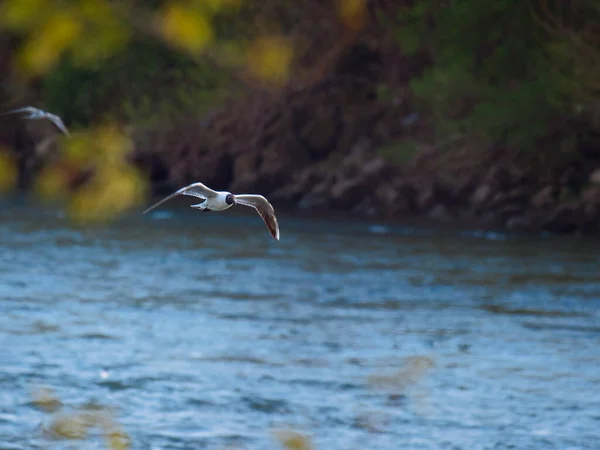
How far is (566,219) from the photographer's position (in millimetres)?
30906

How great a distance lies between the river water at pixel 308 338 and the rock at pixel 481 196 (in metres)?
2.75

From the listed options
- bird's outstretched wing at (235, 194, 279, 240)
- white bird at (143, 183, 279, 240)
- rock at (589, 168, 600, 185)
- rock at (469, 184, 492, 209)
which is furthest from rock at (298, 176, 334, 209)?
white bird at (143, 183, 279, 240)

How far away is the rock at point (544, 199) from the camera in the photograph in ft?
105

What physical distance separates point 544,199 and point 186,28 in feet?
99.2

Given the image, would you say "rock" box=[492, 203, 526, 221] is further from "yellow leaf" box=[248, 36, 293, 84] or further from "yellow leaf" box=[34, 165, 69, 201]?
"yellow leaf" box=[248, 36, 293, 84]

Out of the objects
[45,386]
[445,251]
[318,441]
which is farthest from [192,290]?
[318,441]

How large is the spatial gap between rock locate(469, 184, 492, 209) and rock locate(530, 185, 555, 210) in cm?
144

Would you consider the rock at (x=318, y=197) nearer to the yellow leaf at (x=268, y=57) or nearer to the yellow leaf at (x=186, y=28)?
the yellow leaf at (x=268, y=57)

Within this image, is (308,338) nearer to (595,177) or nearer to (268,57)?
(595,177)

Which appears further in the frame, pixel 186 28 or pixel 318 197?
pixel 318 197

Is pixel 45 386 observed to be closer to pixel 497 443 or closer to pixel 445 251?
pixel 497 443

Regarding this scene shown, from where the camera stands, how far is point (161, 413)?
14.7 m

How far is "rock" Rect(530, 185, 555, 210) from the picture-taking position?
105ft

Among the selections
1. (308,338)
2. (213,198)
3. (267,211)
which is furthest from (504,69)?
(213,198)
